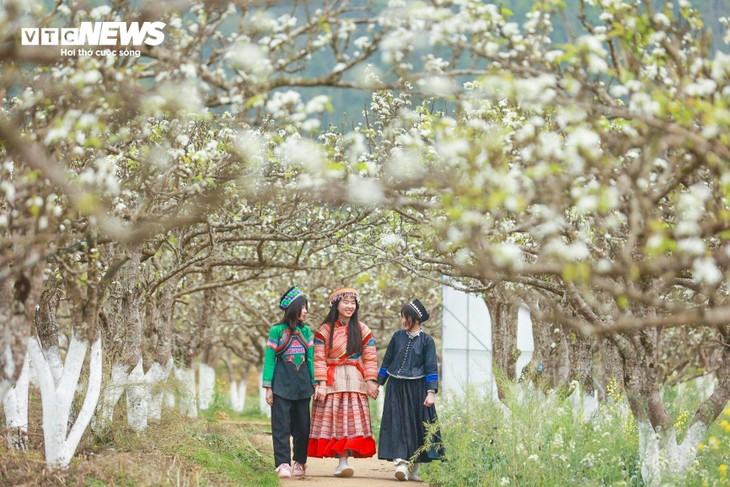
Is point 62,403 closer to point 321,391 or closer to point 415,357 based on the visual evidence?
point 321,391

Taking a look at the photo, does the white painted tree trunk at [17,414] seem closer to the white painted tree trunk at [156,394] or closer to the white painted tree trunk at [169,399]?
the white painted tree trunk at [156,394]

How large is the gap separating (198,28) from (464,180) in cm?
201

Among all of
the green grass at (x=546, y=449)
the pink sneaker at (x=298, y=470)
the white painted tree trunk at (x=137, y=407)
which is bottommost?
the pink sneaker at (x=298, y=470)

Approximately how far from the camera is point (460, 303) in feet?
81.1

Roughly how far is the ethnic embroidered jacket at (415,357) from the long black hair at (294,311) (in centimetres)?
118

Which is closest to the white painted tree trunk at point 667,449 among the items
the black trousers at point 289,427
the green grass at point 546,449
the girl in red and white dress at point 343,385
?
the green grass at point 546,449

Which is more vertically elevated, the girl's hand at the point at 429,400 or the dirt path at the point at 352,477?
the girl's hand at the point at 429,400

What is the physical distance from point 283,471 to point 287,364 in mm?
1255

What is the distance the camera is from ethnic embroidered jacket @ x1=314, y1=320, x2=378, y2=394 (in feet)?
41.0

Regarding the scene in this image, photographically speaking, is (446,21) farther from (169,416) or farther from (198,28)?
(169,416)

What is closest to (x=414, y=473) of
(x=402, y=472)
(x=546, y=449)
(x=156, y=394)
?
(x=402, y=472)

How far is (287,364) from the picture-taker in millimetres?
12273

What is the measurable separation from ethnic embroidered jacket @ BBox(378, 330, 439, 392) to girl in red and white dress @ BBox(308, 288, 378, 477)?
31cm

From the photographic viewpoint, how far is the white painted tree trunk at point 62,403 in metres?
8.76
